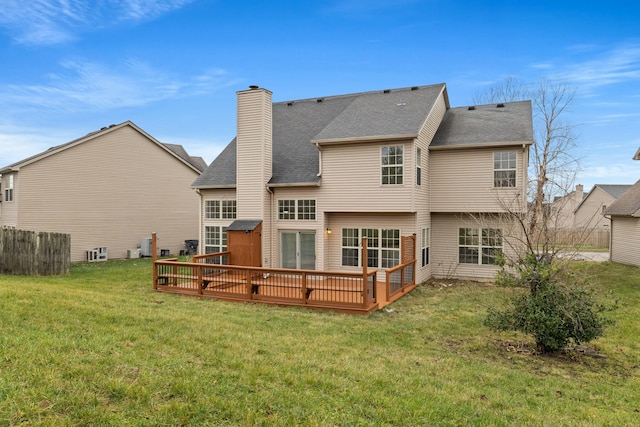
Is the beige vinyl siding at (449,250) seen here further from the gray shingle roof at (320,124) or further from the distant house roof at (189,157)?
the distant house roof at (189,157)

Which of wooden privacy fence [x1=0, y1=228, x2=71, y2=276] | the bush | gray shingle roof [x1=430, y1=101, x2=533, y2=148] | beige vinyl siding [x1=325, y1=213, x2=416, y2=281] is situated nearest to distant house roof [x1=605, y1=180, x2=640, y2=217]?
gray shingle roof [x1=430, y1=101, x2=533, y2=148]

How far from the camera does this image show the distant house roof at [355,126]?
13.5 meters

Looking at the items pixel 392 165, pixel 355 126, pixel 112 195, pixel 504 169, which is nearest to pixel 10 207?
pixel 112 195

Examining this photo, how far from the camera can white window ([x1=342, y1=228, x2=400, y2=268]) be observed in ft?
45.1

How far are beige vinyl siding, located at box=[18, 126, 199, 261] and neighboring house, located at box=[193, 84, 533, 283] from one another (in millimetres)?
8533

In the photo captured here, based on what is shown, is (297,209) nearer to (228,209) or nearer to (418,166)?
(228,209)

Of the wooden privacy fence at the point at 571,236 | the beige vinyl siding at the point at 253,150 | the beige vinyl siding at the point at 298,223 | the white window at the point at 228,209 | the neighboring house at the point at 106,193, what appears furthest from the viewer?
the neighboring house at the point at 106,193

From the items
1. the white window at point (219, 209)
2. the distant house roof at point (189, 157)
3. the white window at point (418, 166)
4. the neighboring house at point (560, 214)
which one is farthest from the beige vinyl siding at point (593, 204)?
the white window at point (219, 209)

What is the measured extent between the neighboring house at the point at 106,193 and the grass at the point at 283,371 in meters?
13.1

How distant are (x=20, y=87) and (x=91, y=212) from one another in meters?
8.44

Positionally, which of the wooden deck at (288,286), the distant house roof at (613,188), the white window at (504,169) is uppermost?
the distant house roof at (613,188)

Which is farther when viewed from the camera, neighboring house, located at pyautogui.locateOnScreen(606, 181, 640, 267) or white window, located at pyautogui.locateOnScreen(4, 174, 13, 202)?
white window, located at pyautogui.locateOnScreen(4, 174, 13, 202)

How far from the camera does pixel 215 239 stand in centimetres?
1600

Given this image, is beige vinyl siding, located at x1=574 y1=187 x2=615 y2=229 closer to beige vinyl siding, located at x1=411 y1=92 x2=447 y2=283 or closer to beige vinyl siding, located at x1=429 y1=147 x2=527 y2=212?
beige vinyl siding, located at x1=429 y1=147 x2=527 y2=212
